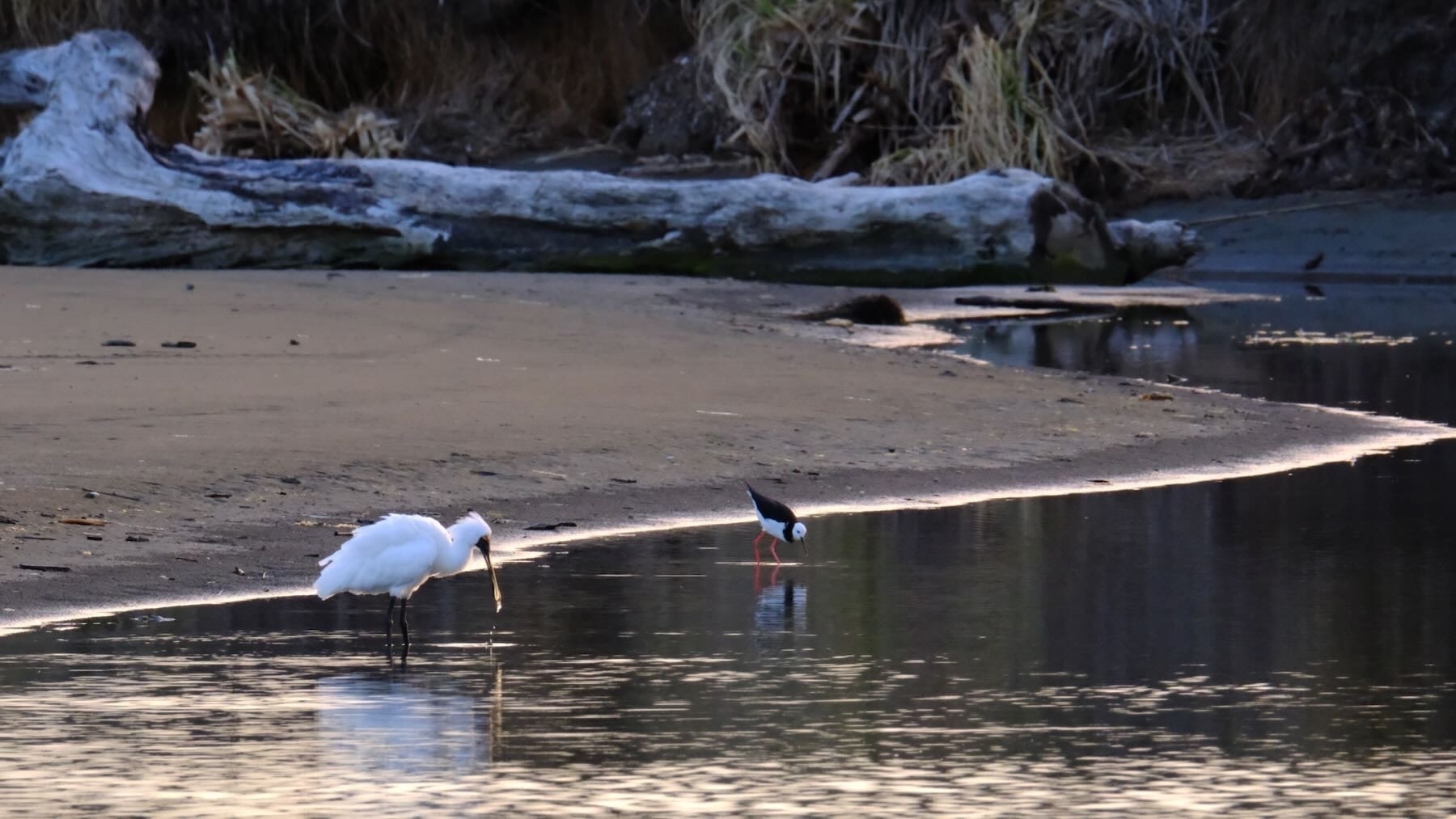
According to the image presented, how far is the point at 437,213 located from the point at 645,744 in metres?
12.3

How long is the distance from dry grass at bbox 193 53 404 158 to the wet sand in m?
10.4

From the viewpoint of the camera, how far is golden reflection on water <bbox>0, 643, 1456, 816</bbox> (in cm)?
431

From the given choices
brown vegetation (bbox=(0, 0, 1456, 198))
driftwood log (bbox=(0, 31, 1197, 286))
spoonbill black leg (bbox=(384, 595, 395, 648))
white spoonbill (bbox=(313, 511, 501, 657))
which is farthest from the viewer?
brown vegetation (bbox=(0, 0, 1456, 198))

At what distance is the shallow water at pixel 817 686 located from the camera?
4.40 meters

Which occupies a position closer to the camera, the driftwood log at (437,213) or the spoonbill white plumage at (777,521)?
the spoonbill white plumage at (777,521)

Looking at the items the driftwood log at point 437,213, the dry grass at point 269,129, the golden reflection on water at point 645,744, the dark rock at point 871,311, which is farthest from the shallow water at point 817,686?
the dry grass at point 269,129

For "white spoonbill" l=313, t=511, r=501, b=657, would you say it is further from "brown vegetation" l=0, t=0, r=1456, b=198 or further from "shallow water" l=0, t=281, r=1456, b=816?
"brown vegetation" l=0, t=0, r=1456, b=198

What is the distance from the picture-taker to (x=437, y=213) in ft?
55.1

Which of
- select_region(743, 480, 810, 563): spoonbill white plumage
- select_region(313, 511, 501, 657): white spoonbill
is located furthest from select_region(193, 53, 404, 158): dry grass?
select_region(313, 511, 501, 657): white spoonbill

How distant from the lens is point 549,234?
55.7 ft

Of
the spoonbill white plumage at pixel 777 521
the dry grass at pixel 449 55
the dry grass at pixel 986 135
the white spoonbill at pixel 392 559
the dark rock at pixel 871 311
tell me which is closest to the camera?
the white spoonbill at pixel 392 559

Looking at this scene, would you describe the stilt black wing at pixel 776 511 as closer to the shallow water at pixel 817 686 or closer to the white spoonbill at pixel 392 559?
the shallow water at pixel 817 686

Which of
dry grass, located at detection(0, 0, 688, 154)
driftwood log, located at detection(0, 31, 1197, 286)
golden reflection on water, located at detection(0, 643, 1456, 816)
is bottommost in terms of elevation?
golden reflection on water, located at detection(0, 643, 1456, 816)

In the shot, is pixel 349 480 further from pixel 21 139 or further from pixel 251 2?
pixel 251 2
